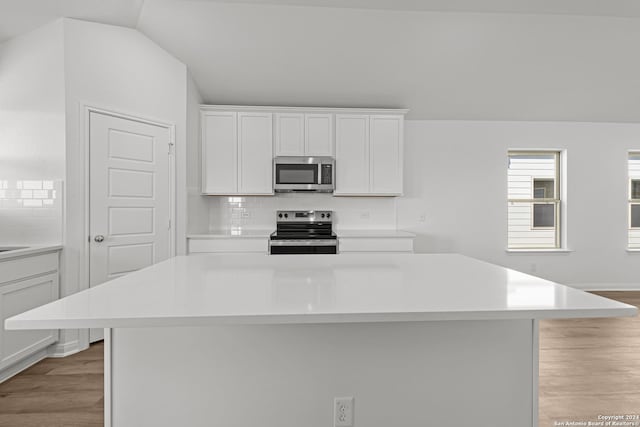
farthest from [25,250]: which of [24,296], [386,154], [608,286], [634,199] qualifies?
[634,199]

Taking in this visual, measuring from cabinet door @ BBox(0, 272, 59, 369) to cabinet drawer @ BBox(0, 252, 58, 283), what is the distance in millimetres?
43

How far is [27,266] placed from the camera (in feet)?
8.04

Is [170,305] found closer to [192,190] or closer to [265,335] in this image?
[265,335]

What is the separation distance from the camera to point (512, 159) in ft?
15.6

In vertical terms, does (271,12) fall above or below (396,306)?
above

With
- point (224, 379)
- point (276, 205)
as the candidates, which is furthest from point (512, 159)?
point (224, 379)

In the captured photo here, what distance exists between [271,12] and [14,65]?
2.10 m

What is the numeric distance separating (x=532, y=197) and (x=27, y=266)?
5.47 meters

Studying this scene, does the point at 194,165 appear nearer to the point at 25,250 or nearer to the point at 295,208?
the point at 295,208

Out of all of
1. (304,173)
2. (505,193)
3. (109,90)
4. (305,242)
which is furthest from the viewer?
(505,193)

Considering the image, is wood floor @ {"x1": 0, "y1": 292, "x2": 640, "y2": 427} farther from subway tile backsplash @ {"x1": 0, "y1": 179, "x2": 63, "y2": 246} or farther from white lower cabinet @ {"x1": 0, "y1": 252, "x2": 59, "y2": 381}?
subway tile backsplash @ {"x1": 0, "y1": 179, "x2": 63, "y2": 246}

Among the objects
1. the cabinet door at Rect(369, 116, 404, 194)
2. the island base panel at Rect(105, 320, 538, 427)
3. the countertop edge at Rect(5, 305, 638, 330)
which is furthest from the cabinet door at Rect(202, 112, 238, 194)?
the countertop edge at Rect(5, 305, 638, 330)

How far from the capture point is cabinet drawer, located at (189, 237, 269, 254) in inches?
143

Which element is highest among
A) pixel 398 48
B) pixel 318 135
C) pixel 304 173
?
pixel 398 48
